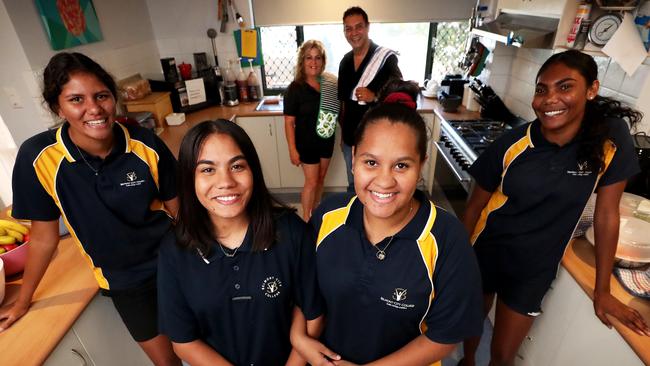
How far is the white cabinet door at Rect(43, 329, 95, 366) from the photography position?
3.43 feet

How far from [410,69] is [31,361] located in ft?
11.3

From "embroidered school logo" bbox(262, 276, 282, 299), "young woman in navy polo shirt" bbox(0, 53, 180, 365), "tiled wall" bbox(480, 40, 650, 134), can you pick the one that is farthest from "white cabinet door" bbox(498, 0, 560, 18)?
"young woman in navy polo shirt" bbox(0, 53, 180, 365)

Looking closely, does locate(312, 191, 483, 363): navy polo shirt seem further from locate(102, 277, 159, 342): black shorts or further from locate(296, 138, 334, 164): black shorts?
locate(296, 138, 334, 164): black shorts

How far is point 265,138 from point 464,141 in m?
1.71

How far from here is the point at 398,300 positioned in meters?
0.86

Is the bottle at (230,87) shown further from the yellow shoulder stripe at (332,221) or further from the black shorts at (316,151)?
the yellow shoulder stripe at (332,221)

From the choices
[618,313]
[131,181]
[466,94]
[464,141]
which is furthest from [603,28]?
[131,181]

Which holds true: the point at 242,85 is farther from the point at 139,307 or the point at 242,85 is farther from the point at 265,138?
the point at 139,307

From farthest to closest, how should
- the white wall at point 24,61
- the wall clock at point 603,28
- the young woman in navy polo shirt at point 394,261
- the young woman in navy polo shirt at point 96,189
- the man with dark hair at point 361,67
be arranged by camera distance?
the man with dark hair at point 361,67
the white wall at point 24,61
the wall clock at point 603,28
the young woman in navy polo shirt at point 96,189
the young woman in navy polo shirt at point 394,261

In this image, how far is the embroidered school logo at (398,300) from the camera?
0.85m

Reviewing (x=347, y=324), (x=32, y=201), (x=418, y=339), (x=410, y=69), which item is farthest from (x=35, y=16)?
(x=410, y=69)

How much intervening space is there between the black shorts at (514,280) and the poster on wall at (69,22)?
2.55m

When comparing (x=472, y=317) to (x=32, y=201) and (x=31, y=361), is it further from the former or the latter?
(x=32, y=201)

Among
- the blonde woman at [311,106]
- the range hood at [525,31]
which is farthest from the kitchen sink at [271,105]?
the range hood at [525,31]
